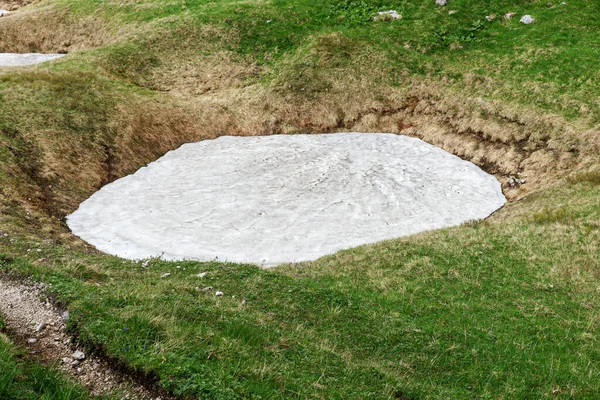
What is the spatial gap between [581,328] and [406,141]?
2459 centimetres

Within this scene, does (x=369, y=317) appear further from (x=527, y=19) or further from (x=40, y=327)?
(x=527, y=19)

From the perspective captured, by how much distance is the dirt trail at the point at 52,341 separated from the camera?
376 inches

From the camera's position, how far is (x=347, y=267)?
2069cm

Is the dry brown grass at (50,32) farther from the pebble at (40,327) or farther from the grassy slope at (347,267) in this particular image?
the pebble at (40,327)

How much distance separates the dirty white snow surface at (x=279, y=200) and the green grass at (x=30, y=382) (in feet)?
43.7

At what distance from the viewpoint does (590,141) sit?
31.5m

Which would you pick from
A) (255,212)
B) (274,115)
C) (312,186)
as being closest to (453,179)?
(312,186)

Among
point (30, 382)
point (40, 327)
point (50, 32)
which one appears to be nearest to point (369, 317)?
point (40, 327)

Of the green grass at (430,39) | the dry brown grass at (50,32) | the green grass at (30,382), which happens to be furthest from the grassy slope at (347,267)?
the dry brown grass at (50,32)

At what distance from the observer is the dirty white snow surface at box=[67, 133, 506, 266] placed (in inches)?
955

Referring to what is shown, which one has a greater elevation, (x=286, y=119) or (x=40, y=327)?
(x=40, y=327)

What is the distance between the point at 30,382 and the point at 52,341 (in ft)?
6.86

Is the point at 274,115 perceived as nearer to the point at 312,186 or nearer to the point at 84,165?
the point at 312,186

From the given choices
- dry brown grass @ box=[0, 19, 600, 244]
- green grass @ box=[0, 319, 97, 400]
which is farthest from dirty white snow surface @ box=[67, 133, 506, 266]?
green grass @ box=[0, 319, 97, 400]
